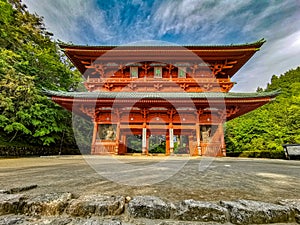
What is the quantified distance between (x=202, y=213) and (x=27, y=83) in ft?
36.6

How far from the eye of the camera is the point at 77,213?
1.30m

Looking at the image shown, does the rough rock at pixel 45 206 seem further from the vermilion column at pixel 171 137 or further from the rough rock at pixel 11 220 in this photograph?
the vermilion column at pixel 171 137

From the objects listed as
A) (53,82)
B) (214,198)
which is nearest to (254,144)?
(214,198)

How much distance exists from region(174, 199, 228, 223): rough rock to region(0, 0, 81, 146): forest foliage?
1028cm

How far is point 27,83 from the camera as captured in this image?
930 centimetres

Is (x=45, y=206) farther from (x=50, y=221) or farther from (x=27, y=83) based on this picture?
(x=27, y=83)

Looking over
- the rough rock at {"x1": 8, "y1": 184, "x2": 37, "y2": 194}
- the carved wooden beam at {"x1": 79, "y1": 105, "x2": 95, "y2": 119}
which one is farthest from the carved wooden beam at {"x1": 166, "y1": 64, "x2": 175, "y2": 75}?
the rough rock at {"x1": 8, "y1": 184, "x2": 37, "y2": 194}

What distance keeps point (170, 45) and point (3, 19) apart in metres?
11.1

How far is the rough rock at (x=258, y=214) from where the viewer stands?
1.22 metres

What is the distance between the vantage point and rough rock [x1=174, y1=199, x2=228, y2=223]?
4.06 ft

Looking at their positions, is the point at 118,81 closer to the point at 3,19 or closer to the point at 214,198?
the point at 3,19

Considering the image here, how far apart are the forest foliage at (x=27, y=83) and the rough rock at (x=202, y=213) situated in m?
10.3

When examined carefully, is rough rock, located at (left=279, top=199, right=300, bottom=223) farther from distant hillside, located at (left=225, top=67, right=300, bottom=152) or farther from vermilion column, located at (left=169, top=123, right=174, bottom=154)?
distant hillside, located at (left=225, top=67, right=300, bottom=152)

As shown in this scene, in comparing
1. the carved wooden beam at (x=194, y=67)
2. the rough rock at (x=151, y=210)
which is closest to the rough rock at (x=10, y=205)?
the rough rock at (x=151, y=210)
